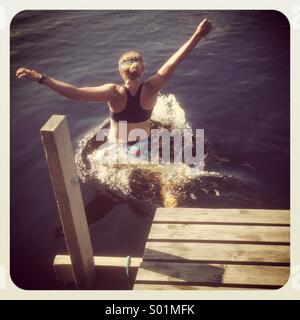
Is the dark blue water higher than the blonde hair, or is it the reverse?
the blonde hair

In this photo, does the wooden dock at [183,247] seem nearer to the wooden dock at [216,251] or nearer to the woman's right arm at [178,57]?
the wooden dock at [216,251]

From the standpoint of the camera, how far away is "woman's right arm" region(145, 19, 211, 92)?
3.46m

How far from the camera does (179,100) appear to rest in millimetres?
7156

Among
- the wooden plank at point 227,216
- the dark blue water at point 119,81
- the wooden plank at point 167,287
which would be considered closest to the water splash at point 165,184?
the dark blue water at point 119,81

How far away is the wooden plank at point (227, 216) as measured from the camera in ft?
11.6

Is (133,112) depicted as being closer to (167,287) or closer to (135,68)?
(135,68)

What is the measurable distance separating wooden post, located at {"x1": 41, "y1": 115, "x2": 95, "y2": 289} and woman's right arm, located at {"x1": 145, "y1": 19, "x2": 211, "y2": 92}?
1.56m

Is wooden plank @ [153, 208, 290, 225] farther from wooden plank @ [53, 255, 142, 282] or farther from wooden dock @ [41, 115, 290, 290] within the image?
wooden plank @ [53, 255, 142, 282]

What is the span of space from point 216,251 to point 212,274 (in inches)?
10.0

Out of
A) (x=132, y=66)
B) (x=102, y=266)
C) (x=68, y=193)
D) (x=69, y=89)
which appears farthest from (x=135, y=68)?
(x=102, y=266)

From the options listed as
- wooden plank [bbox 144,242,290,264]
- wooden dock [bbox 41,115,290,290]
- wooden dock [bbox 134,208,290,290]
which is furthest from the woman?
wooden plank [bbox 144,242,290,264]

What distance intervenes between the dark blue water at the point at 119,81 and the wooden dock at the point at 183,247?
91 cm

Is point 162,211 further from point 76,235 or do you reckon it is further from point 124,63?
point 124,63
